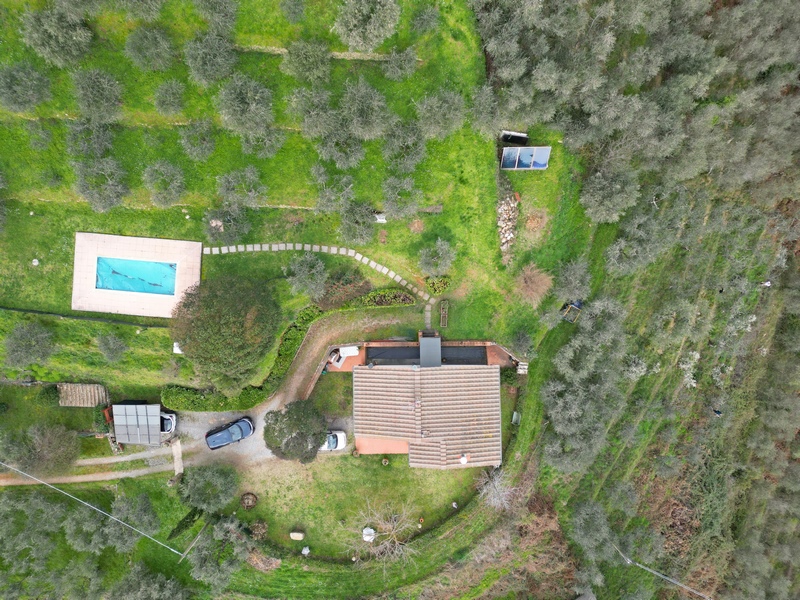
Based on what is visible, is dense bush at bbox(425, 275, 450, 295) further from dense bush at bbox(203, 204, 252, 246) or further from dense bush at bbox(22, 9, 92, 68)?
dense bush at bbox(22, 9, 92, 68)

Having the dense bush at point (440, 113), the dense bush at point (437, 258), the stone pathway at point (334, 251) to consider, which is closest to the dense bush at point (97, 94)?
the stone pathway at point (334, 251)

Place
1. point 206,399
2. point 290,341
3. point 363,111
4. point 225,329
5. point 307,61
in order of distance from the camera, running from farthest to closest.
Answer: point 290,341, point 206,399, point 363,111, point 307,61, point 225,329

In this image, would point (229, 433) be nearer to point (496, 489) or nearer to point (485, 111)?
point (496, 489)

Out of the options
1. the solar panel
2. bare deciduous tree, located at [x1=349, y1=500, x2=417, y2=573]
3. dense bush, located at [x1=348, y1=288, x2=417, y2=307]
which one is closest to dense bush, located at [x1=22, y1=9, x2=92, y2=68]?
dense bush, located at [x1=348, y1=288, x2=417, y2=307]

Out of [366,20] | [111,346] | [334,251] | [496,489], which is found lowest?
[496,489]

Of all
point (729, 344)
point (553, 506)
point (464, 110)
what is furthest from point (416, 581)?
point (464, 110)

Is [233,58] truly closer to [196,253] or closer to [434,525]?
[196,253]

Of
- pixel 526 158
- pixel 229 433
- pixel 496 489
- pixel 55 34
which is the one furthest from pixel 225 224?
pixel 496 489
